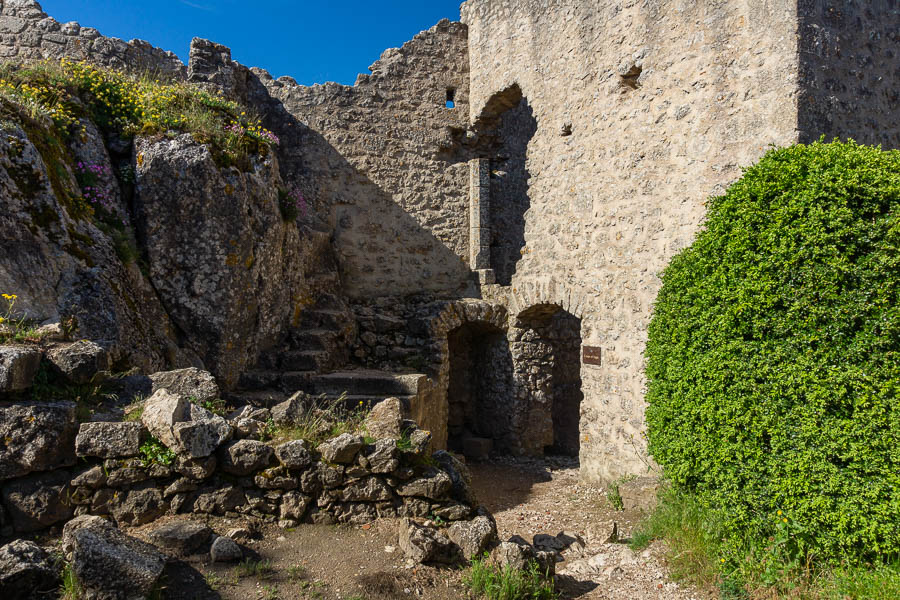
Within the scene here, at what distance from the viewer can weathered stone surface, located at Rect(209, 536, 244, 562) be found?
130 inches

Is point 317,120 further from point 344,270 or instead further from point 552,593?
point 552,593

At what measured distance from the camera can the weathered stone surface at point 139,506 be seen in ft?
11.6

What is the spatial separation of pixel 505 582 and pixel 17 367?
3.38 meters

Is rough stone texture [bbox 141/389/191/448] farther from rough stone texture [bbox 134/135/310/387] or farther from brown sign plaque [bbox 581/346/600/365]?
brown sign plaque [bbox 581/346/600/365]

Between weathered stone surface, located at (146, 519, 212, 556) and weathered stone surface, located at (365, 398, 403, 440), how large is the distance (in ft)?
4.53

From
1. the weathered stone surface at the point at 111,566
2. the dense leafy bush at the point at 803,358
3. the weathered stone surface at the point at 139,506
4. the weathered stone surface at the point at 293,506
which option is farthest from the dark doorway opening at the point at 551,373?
the weathered stone surface at the point at 111,566

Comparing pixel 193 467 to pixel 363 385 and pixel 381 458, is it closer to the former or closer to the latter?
pixel 381 458

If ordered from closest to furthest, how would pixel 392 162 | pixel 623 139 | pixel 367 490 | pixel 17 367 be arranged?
pixel 17 367 → pixel 367 490 → pixel 623 139 → pixel 392 162

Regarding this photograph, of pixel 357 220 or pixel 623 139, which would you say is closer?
pixel 623 139

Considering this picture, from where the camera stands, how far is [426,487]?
406 cm

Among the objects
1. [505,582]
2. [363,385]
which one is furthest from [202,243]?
[505,582]

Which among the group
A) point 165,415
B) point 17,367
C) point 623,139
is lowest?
point 165,415

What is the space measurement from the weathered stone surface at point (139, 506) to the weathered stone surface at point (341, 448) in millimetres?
1056

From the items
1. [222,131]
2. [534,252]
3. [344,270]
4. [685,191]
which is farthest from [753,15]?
[344,270]
